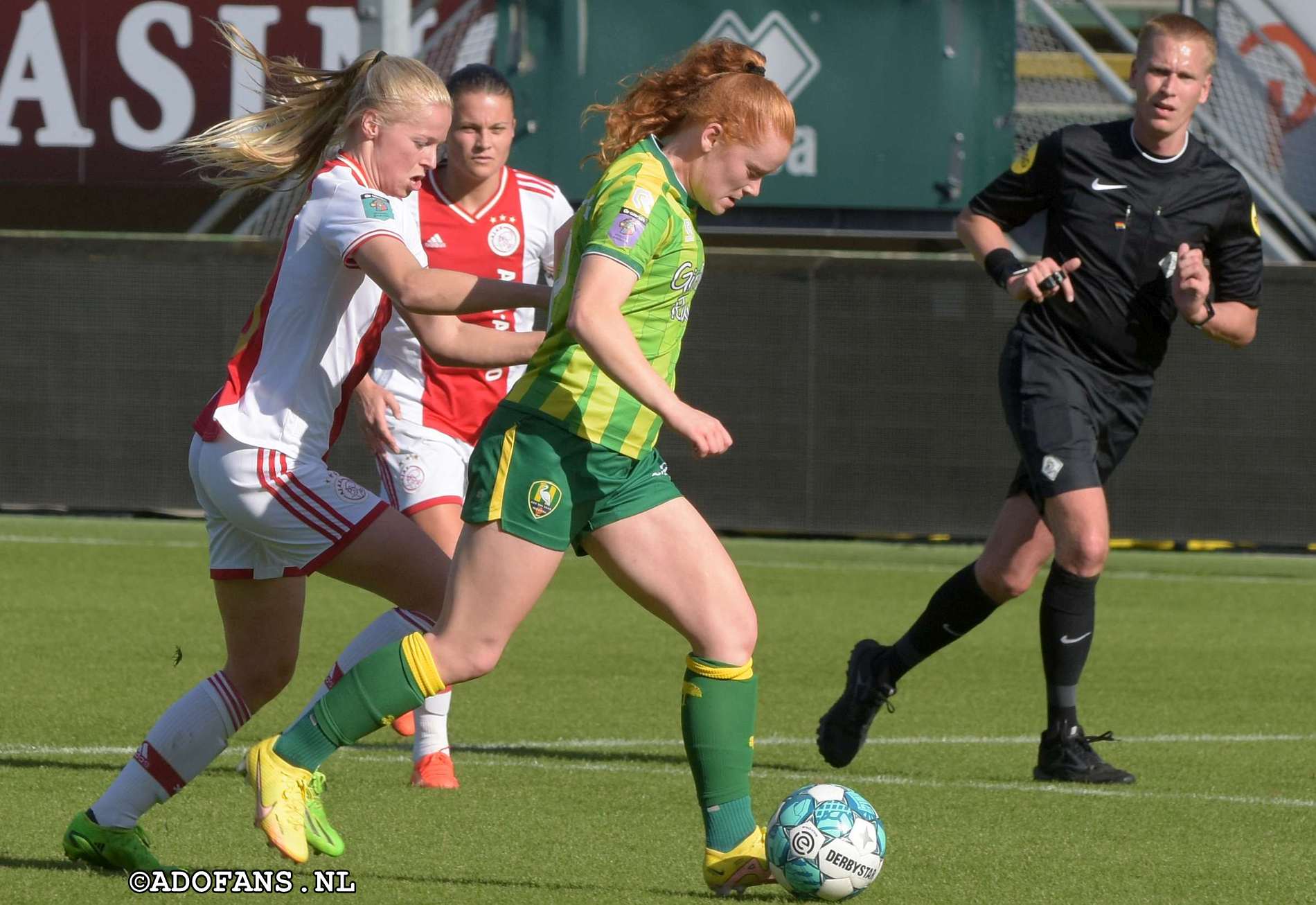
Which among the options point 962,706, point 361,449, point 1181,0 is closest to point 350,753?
point 962,706

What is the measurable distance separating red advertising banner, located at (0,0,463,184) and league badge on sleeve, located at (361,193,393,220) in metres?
12.2

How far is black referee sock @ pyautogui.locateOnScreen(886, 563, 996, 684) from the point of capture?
6738 millimetres

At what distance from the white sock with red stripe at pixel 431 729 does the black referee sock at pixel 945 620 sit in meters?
1.50

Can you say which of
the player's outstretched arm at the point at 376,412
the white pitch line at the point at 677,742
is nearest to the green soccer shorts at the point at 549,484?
the player's outstretched arm at the point at 376,412

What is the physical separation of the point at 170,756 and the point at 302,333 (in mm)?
983

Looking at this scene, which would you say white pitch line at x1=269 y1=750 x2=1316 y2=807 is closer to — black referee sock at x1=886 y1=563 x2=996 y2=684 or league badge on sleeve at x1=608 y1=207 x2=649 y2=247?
black referee sock at x1=886 y1=563 x2=996 y2=684

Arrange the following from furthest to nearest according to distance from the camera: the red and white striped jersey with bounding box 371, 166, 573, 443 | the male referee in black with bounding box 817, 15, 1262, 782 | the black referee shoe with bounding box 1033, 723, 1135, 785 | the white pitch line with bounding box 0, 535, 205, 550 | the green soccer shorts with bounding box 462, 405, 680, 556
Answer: the white pitch line with bounding box 0, 535, 205, 550, the red and white striped jersey with bounding box 371, 166, 573, 443, the male referee in black with bounding box 817, 15, 1262, 782, the black referee shoe with bounding box 1033, 723, 1135, 785, the green soccer shorts with bounding box 462, 405, 680, 556

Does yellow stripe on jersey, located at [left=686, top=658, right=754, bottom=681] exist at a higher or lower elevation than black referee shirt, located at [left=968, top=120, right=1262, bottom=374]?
lower

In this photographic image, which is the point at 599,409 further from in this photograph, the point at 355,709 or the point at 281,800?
the point at 281,800

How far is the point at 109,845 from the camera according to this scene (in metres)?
4.69

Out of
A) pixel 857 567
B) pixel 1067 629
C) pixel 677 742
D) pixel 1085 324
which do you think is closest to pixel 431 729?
pixel 677 742

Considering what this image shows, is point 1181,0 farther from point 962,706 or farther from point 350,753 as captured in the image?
point 350,753

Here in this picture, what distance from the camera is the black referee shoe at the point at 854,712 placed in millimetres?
6531

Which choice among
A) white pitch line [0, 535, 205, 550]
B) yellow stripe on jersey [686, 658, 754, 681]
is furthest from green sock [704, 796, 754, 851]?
white pitch line [0, 535, 205, 550]
